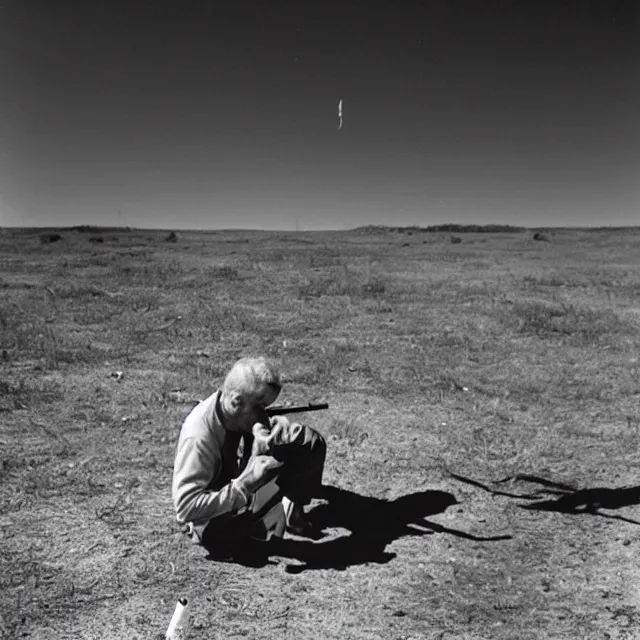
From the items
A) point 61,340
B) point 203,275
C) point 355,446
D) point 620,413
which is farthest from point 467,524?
point 203,275

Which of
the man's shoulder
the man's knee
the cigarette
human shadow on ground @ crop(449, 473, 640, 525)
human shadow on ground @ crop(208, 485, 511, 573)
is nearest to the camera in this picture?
the cigarette

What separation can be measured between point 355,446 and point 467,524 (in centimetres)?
157

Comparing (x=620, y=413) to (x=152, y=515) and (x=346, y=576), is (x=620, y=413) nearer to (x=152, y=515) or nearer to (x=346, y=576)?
(x=346, y=576)

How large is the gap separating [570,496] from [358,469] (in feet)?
5.01

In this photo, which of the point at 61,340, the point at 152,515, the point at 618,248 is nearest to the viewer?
the point at 152,515

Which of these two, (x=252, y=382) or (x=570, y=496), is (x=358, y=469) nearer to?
(x=570, y=496)

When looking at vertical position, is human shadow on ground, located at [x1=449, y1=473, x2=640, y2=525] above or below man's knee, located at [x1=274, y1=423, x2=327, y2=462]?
below

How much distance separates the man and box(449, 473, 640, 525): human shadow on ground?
1696 millimetres

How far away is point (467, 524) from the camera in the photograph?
466 centimetres

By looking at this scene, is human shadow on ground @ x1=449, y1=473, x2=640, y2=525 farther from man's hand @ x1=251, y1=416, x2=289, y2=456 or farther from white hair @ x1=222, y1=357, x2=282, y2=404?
white hair @ x1=222, y1=357, x2=282, y2=404

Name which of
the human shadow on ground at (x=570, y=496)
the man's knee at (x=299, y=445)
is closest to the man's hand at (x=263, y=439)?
the man's knee at (x=299, y=445)

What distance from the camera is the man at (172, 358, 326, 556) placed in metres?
3.65

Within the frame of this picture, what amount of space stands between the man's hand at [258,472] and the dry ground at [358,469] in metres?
0.57

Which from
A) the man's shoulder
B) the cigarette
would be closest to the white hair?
the man's shoulder
